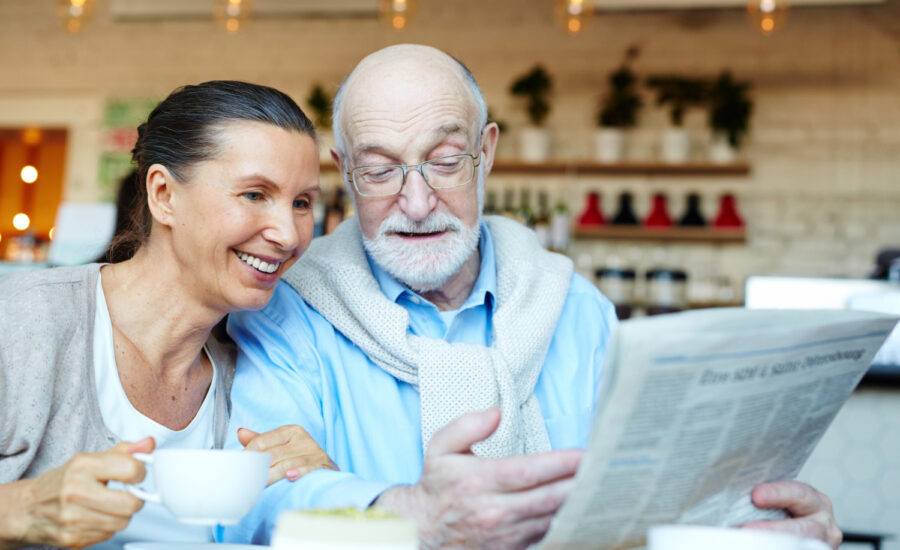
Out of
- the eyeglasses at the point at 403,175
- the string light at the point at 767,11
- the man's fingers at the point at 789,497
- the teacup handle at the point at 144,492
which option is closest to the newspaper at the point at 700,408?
the man's fingers at the point at 789,497

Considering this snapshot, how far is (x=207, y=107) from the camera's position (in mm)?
1253

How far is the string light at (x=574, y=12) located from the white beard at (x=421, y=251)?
2.71m

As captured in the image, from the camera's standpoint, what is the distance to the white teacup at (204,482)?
754mm

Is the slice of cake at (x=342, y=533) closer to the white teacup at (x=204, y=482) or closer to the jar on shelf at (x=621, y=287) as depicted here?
the white teacup at (x=204, y=482)

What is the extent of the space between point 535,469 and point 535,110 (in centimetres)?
443

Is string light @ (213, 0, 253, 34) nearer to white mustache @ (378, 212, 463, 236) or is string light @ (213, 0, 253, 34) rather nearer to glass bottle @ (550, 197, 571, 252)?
glass bottle @ (550, 197, 571, 252)

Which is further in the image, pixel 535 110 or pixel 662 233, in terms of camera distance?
pixel 535 110

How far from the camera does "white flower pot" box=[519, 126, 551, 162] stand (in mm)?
5090

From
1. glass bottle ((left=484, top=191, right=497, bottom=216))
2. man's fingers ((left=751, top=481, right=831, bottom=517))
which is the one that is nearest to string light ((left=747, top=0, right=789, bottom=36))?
glass bottle ((left=484, top=191, right=497, bottom=216))

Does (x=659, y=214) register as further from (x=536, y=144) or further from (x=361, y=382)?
(x=361, y=382)

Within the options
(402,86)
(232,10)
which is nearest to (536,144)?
(232,10)

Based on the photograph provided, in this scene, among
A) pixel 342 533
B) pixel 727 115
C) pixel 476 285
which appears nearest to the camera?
pixel 342 533

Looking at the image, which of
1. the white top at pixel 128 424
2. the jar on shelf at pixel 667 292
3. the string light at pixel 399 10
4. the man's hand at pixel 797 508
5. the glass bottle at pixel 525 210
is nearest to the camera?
the man's hand at pixel 797 508

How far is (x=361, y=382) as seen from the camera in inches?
54.6
